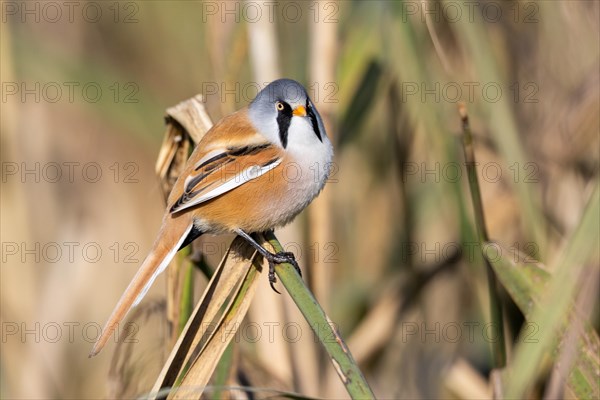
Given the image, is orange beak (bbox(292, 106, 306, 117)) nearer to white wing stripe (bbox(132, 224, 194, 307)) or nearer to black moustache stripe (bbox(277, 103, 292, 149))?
black moustache stripe (bbox(277, 103, 292, 149))

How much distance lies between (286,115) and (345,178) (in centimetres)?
93

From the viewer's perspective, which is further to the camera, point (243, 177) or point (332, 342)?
point (243, 177)

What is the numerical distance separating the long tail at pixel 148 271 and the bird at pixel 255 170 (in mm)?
49

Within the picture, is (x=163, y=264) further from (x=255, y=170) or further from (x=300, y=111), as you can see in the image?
(x=300, y=111)

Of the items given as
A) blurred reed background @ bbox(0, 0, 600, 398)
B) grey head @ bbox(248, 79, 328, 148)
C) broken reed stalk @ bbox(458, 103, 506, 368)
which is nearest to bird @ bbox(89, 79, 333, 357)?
grey head @ bbox(248, 79, 328, 148)

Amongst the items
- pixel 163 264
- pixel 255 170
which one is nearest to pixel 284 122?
pixel 255 170

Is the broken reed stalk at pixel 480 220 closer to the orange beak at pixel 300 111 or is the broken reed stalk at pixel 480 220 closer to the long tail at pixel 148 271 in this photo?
the orange beak at pixel 300 111

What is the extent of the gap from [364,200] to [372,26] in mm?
851

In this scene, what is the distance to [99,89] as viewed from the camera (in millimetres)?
3107

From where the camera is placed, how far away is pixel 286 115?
8.35 ft

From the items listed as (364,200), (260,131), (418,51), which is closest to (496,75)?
(418,51)

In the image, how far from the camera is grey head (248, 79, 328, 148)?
8.10ft

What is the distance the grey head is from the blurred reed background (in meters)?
0.18

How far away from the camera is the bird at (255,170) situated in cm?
241
